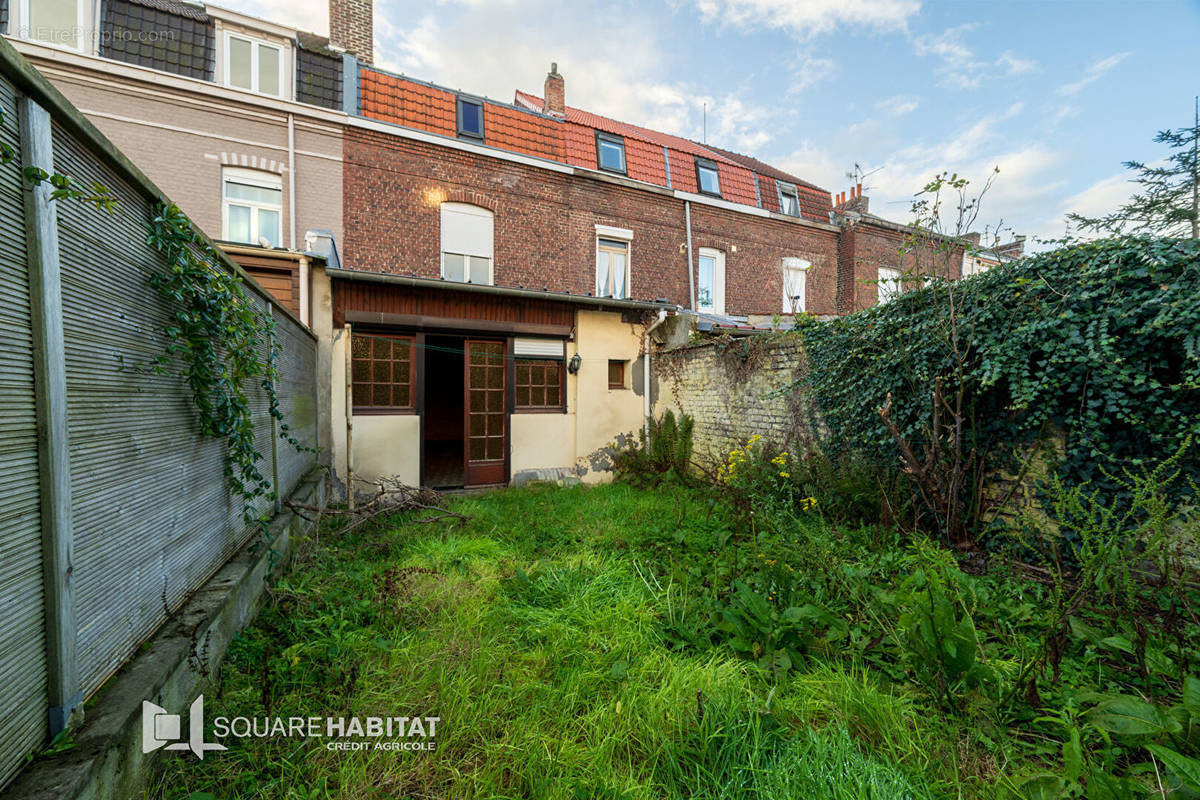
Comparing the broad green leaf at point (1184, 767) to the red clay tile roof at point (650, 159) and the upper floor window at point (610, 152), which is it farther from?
the upper floor window at point (610, 152)

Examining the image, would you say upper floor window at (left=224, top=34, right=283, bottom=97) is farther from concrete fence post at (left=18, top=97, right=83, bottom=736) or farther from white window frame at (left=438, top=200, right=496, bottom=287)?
concrete fence post at (left=18, top=97, right=83, bottom=736)

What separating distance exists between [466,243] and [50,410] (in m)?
8.51

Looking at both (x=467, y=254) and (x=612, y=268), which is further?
(x=612, y=268)

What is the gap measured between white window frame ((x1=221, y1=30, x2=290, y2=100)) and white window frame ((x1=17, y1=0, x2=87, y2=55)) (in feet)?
5.44

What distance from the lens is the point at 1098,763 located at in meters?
1.75

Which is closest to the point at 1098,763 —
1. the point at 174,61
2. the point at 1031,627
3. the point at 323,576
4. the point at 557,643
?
the point at 1031,627

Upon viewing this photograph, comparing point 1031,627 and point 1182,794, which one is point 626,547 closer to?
point 1031,627

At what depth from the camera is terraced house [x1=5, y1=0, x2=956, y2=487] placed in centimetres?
644

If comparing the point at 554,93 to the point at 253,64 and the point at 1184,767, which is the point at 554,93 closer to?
the point at 253,64

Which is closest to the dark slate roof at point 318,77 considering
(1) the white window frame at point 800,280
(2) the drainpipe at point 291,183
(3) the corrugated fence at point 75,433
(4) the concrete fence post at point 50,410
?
(2) the drainpipe at point 291,183

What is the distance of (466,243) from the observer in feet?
29.6

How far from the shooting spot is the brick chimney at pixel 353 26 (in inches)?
337

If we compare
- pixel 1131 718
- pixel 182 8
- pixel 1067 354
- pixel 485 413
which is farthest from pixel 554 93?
pixel 1131 718

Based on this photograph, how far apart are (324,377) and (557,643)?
512cm
